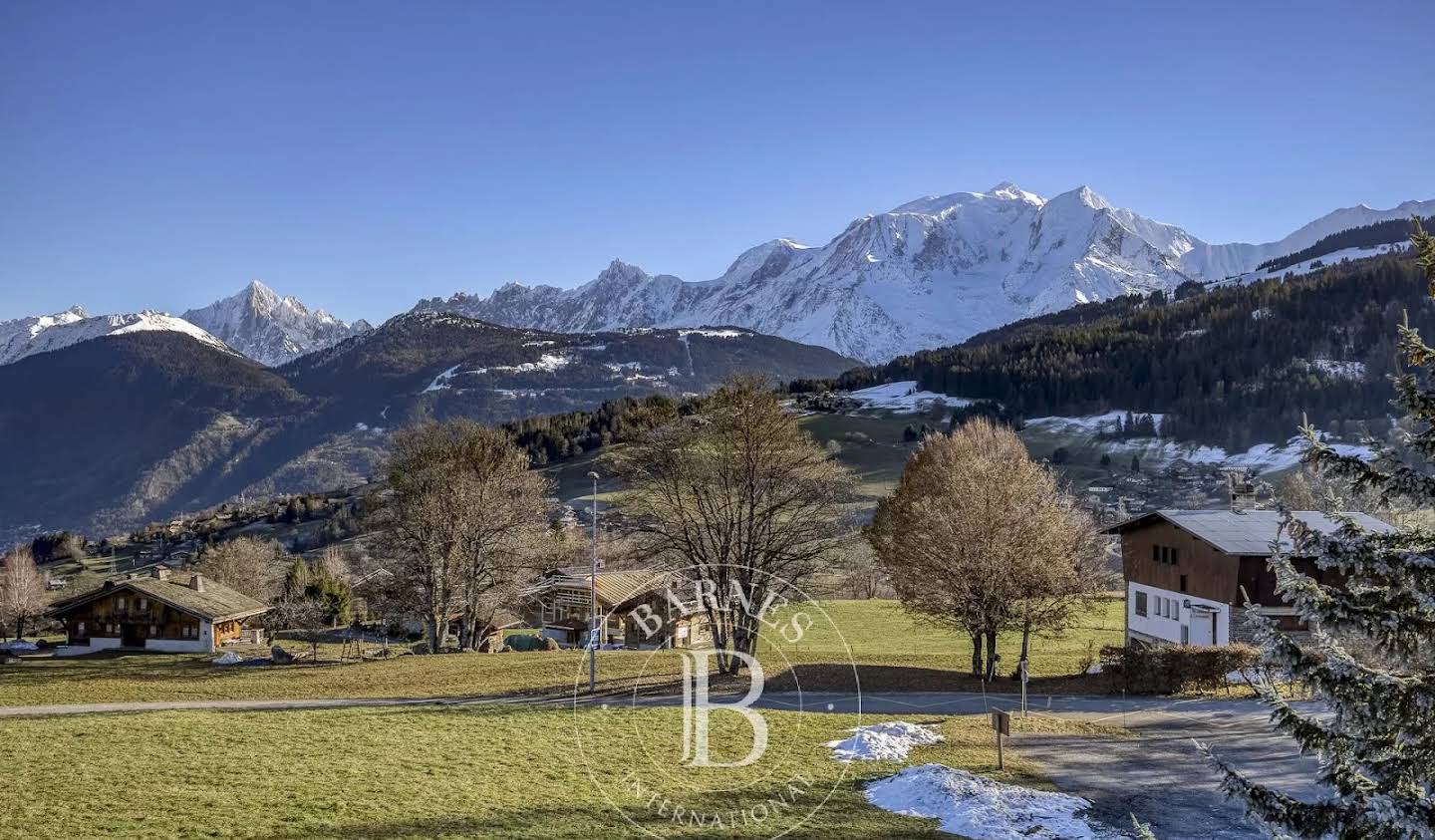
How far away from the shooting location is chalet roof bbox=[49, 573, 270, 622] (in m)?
56.3

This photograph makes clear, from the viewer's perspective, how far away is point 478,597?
4641cm

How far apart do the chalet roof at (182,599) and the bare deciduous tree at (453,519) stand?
18.6 meters

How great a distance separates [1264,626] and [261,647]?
190 ft

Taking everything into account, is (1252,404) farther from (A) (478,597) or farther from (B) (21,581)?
(B) (21,581)

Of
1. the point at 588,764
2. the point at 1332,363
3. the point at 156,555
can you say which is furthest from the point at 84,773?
the point at 1332,363

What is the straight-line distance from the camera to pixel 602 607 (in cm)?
5641

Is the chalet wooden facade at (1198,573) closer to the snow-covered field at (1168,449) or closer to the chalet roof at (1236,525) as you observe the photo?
the chalet roof at (1236,525)

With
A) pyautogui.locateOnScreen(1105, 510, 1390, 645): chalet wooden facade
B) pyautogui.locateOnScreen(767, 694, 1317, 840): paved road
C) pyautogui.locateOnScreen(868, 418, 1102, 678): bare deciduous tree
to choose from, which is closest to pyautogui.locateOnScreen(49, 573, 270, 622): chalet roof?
pyautogui.locateOnScreen(767, 694, 1317, 840): paved road

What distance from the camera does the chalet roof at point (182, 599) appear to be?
56344 millimetres

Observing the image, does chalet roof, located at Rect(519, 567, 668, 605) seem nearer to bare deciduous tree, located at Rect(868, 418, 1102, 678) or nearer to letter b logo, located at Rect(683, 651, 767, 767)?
letter b logo, located at Rect(683, 651, 767, 767)

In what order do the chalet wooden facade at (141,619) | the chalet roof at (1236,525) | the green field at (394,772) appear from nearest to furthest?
1. the green field at (394,772)
2. the chalet roof at (1236,525)
3. the chalet wooden facade at (141,619)

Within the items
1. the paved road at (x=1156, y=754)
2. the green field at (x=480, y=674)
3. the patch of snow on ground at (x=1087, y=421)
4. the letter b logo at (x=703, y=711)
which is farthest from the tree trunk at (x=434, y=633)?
the patch of snow on ground at (x=1087, y=421)

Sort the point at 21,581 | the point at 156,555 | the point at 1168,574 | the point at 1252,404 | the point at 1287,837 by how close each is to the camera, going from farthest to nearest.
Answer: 1. the point at 1252,404
2. the point at 156,555
3. the point at 21,581
4. the point at 1168,574
5. the point at 1287,837

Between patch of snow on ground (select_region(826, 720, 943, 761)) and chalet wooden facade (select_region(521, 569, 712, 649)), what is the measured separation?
25656mm
